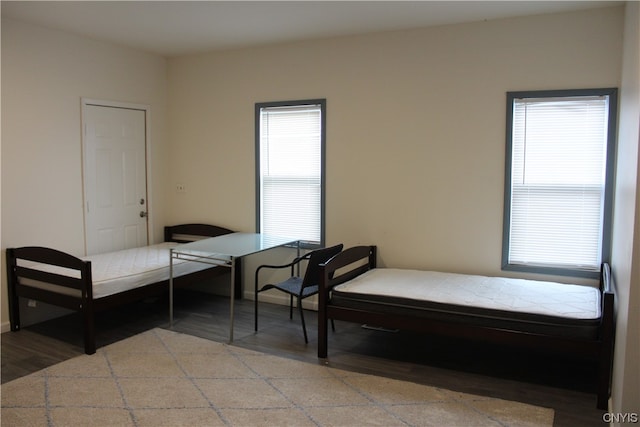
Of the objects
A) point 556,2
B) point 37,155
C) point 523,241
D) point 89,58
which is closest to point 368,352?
point 523,241

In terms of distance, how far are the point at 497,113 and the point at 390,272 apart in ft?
5.04

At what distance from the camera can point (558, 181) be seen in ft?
12.7

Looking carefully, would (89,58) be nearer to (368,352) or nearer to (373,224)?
(373,224)

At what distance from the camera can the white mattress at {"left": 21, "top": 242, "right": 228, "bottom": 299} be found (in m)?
3.87

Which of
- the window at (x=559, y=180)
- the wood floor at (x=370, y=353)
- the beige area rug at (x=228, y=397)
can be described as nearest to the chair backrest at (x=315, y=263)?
the wood floor at (x=370, y=353)

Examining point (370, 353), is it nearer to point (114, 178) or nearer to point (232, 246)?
point (232, 246)

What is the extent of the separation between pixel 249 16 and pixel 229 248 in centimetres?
187

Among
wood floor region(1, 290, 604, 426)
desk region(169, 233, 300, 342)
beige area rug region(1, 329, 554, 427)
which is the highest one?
desk region(169, 233, 300, 342)

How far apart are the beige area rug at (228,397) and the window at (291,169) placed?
5.24ft

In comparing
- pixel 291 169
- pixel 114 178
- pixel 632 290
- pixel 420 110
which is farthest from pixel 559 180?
pixel 114 178

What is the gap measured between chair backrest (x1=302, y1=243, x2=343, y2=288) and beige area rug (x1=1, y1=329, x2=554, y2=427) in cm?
65

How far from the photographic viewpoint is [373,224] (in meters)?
4.55

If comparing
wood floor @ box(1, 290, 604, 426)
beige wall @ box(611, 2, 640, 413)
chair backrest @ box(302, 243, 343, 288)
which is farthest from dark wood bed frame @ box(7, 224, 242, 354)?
beige wall @ box(611, 2, 640, 413)

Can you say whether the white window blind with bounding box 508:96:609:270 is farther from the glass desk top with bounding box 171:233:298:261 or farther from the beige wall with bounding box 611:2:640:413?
the glass desk top with bounding box 171:233:298:261
